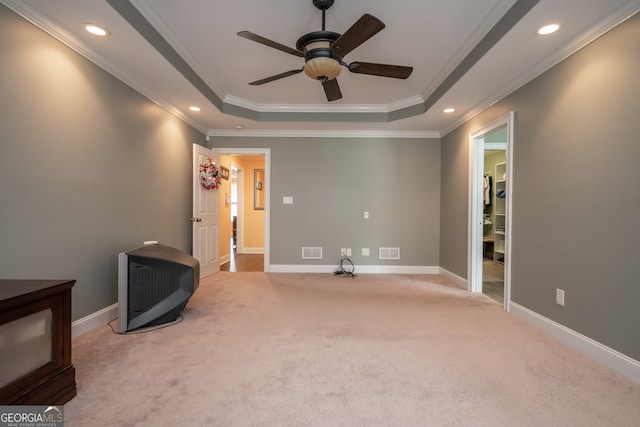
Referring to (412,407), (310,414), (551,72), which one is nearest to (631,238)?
(551,72)

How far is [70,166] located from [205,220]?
221cm

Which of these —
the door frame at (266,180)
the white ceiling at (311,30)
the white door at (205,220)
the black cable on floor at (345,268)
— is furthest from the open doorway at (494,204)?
the white door at (205,220)

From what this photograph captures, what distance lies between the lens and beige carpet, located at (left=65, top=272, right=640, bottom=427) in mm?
1515

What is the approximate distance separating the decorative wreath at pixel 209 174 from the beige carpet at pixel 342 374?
203 centimetres

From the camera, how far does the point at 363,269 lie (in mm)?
4914

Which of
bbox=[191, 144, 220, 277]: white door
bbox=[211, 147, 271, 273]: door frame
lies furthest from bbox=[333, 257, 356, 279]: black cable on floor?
bbox=[191, 144, 220, 277]: white door

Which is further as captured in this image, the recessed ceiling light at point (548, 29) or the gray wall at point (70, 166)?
the recessed ceiling light at point (548, 29)

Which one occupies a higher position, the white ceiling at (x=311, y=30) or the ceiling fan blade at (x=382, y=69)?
the white ceiling at (x=311, y=30)

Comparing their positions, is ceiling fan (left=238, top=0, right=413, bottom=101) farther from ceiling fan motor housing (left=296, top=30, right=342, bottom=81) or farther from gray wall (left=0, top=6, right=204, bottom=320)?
gray wall (left=0, top=6, right=204, bottom=320)

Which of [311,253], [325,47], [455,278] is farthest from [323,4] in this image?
[455,278]

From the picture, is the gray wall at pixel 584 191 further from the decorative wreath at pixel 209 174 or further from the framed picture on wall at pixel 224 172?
the framed picture on wall at pixel 224 172

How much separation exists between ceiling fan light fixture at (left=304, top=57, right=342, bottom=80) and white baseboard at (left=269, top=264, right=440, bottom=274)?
131 inches

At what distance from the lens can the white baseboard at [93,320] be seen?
2406 millimetres

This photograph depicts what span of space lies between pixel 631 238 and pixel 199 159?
4608 mm
